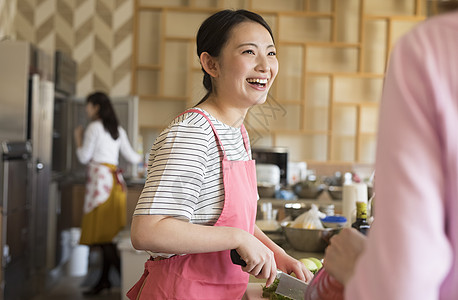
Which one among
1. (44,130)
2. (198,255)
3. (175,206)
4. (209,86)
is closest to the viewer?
(175,206)

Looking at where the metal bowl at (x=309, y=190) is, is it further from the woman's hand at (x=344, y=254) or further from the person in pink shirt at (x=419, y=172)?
the person in pink shirt at (x=419, y=172)

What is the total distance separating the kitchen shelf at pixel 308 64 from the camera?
5.97 metres

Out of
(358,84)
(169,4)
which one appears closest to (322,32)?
(358,84)

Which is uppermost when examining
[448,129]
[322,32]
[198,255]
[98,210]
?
[322,32]

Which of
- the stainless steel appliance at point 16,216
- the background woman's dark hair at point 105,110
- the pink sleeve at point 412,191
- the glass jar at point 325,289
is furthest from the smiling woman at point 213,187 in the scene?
the background woman's dark hair at point 105,110

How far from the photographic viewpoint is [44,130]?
14.2ft

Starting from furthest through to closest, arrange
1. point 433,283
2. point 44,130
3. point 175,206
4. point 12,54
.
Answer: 1. point 44,130
2. point 12,54
3. point 175,206
4. point 433,283

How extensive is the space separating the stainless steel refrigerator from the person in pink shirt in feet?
10.8

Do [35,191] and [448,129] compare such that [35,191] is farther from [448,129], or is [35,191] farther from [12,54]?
[448,129]

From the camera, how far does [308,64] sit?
19.9 ft

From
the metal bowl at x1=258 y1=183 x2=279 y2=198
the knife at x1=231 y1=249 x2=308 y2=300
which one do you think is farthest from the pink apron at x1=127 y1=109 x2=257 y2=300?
the metal bowl at x1=258 y1=183 x2=279 y2=198

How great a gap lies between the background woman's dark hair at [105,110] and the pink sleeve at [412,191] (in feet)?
13.5

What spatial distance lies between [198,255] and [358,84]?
5171 millimetres

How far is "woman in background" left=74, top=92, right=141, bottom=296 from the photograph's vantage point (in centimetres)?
451
